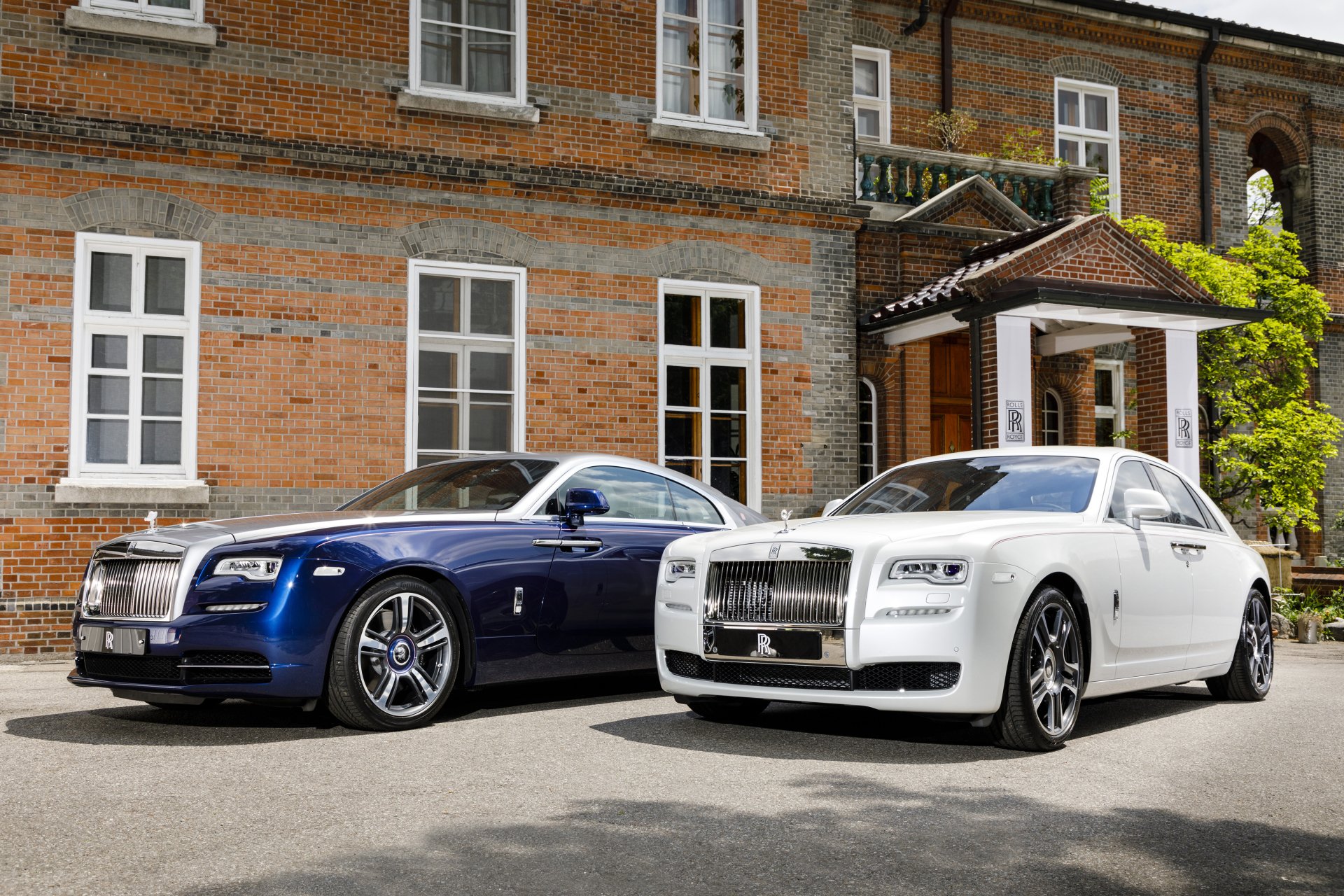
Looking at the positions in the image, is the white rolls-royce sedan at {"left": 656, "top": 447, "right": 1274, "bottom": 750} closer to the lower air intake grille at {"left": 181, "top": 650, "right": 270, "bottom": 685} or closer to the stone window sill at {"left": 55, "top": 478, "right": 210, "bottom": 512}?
the lower air intake grille at {"left": 181, "top": 650, "right": 270, "bottom": 685}

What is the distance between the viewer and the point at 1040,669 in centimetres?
649

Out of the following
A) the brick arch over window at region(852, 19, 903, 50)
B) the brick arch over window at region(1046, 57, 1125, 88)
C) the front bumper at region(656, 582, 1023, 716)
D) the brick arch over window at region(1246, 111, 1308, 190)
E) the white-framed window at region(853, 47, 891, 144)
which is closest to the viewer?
the front bumper at region(656, 582, 1023, 716)

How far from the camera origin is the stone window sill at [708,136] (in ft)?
47.2

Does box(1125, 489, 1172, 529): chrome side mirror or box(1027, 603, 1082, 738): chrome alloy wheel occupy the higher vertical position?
box(1125, 489, 1172, 529): chrome side mirror

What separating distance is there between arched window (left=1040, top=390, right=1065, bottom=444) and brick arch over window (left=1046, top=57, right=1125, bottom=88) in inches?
216

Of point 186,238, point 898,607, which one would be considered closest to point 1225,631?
point 898,607

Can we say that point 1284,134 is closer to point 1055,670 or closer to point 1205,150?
point 1205,150

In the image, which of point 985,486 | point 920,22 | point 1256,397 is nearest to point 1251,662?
point 985,486

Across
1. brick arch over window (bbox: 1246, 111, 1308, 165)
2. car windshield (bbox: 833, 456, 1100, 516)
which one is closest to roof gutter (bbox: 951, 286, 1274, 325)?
car windshield (bbox: 833, 456, 1100, 516)

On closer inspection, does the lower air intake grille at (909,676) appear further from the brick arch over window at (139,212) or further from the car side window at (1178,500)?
the brick arch over window at (139,212)

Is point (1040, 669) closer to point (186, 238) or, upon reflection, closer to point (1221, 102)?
point (186, 238)

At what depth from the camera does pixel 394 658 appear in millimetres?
7047

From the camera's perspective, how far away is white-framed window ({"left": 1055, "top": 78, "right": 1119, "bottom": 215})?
843 inches

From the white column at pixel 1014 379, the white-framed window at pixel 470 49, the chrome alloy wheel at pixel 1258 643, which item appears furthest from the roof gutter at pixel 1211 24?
the chrome alloy wheel at pixel 1258 643
